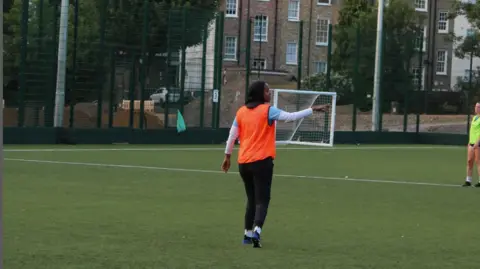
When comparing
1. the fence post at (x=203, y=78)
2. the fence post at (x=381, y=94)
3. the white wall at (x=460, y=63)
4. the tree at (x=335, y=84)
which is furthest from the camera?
the white wall at (x=460, y=63)

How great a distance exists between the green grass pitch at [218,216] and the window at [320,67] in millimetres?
15803

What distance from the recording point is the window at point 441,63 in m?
65.8

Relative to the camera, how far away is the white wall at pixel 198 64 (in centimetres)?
3472

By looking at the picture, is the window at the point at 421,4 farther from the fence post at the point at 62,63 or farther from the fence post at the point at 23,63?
the fence post at the point at 23,63

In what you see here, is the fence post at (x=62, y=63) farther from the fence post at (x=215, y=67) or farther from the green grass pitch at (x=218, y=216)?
the fence post at (x=215, y=67)

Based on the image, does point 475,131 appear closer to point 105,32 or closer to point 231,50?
point 105,32

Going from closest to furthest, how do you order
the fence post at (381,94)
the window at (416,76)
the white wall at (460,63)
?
the fence post at (381,94)
the window at (416,76)
the white wall at (460,63)

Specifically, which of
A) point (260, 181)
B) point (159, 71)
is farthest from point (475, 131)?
point (159, 71)

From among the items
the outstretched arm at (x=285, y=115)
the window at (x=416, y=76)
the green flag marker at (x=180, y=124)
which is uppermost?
the window at (x=416, y=76)

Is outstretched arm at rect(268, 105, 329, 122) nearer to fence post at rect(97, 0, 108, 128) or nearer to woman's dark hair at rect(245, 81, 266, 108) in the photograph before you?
woman's dark hair at rect(245, 81, 266, 108)

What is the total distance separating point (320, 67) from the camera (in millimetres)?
40656

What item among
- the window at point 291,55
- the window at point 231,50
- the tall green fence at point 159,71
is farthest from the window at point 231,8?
the tall green fence at point 159,71

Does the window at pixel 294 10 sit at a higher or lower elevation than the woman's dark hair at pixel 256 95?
higher

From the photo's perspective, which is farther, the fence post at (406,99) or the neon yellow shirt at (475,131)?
the fence post at (406,99)
